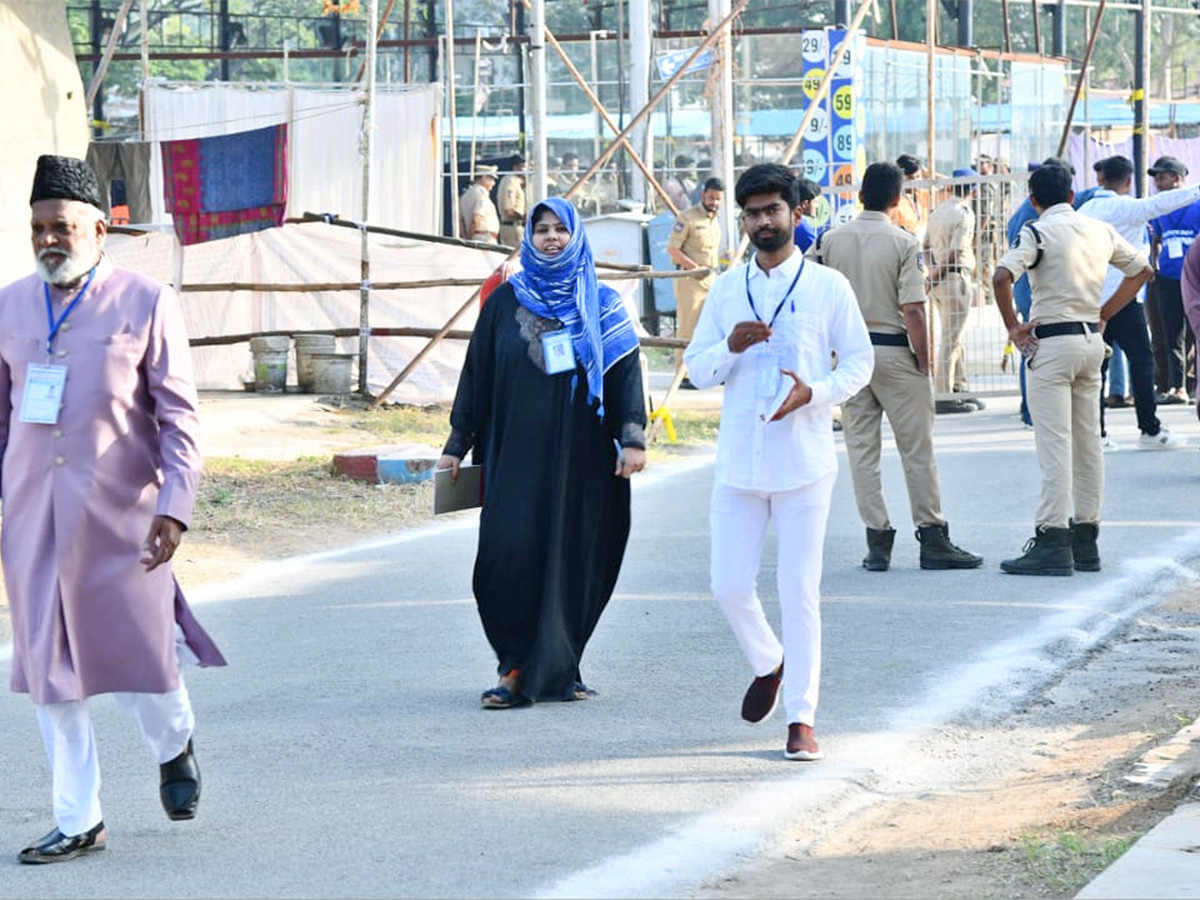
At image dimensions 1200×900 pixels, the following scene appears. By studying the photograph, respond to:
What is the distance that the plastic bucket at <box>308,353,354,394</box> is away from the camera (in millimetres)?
18562

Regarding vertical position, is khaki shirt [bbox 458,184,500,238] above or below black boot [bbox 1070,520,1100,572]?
above

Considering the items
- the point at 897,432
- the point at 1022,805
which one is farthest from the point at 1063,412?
the point at 1022,805

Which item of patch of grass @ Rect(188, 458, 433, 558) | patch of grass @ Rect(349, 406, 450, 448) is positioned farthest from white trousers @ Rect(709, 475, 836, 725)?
patch of grass @ Rect(349, 406, 450, 448)

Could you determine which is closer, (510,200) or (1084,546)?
(1084,546)

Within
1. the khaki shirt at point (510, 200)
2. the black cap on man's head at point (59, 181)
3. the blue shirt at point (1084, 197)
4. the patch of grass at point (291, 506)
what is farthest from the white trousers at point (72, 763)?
the khaki shirt at point (510, 200)

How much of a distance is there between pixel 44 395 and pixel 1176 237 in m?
13.3

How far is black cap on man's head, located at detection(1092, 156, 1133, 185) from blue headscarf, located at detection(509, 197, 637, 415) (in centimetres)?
799

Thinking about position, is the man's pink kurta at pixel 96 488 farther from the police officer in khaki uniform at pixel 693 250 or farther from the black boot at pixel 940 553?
the police officer in khaki uniform at pixel 693 250

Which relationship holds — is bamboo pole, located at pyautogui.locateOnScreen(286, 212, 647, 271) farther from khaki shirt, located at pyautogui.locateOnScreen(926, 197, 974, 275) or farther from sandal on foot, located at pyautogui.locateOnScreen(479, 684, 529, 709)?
sandal on foot, located at pyautogui.locateOnScreen(479, 684, 529, 709)

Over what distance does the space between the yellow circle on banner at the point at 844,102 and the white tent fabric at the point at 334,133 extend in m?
5.02

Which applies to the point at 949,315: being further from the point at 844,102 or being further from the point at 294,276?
the point at 844,102

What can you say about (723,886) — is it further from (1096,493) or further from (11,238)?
(11,238)

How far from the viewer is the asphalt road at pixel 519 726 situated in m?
5.67

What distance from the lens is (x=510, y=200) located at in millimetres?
27766
